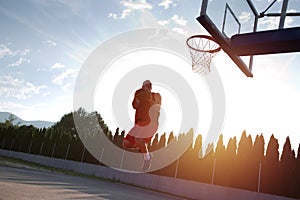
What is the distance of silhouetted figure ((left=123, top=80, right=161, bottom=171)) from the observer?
4770 millimetres

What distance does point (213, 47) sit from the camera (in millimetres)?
7848

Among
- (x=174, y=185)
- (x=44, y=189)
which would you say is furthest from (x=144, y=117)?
(x=174, y=185)

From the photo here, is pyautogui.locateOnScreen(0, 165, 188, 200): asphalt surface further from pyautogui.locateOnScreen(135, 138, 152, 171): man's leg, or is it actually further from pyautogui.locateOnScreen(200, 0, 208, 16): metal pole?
pyautogui.locateOnScreen(200, 0, 208, 16): metal pole

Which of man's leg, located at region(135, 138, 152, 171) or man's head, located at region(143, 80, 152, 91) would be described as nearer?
man's head, located at region(143, 80, 152, 91)

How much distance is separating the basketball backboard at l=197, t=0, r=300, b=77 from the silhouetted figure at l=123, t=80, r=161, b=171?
2.19 meters

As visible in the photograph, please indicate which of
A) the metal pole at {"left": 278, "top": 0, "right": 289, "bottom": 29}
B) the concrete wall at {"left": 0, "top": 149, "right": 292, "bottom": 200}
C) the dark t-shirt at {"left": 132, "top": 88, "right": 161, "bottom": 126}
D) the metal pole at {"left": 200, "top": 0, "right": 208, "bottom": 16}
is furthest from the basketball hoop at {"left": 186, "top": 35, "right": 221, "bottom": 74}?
the concrete wall at {"left": 0, "top": 149, "right": 292, "bottom": 200}

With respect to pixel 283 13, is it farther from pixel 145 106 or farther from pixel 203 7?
pixel 145 106

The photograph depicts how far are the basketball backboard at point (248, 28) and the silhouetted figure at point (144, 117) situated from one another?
219 centimetres

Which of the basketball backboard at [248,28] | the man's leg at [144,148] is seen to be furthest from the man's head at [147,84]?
the basketball backboard at [248,28]

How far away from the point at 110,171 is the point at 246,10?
→ 65.9ft

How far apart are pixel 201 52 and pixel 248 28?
6.66ft

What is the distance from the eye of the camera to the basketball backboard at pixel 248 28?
18.3ft

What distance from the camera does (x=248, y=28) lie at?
6.69 m

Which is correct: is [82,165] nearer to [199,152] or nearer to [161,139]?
[161,139]
